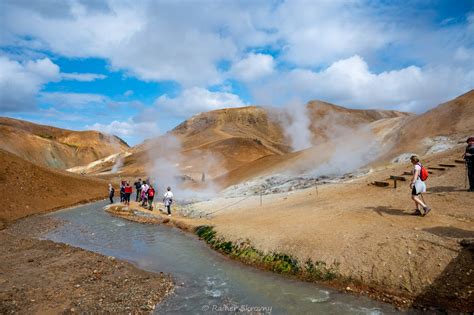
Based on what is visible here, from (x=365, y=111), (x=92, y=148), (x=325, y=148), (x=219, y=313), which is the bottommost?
(x=219, y=313)

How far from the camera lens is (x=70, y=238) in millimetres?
20109

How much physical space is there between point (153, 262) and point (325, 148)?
37.2 m

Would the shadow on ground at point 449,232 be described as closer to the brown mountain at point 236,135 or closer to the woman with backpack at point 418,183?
the woman with backpack at point 418,183

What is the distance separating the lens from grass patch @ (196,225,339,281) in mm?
11648

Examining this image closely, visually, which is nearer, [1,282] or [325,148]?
[1,282]

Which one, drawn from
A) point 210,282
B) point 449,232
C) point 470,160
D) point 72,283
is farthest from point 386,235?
point 72,283

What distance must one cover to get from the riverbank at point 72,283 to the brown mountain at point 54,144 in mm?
101751

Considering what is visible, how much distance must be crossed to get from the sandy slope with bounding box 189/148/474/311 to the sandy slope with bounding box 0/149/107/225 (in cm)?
2028

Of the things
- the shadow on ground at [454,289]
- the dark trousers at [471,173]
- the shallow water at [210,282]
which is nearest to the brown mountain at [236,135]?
the shallow water at [210,282]

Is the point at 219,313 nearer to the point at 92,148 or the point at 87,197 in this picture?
the point at 87,197

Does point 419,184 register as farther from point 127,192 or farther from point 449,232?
point 127,192

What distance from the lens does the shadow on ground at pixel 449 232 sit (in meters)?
10.8

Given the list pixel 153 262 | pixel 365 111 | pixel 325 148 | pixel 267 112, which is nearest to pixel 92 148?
pixel 267 112

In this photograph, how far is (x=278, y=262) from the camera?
43.0 feet
